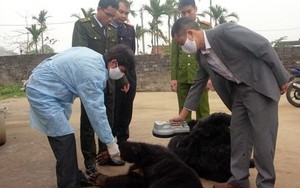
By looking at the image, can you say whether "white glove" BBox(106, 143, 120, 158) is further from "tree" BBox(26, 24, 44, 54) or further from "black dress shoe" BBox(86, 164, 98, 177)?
"tree" BBox(26, 24, 44, 54)

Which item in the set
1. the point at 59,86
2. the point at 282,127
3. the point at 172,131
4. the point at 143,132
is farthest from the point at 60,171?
the point at 282,127

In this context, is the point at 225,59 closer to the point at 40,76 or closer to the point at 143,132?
the point at 40,76

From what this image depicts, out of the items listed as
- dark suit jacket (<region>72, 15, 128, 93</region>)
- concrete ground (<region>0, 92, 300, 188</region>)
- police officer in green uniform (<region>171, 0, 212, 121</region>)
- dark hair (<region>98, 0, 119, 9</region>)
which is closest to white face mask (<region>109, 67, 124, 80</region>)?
dark suit jacket (<region>72, 15, 128, 93</region>)

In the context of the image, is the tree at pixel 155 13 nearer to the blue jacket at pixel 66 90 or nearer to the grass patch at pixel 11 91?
the grass patch at pixel 11 91

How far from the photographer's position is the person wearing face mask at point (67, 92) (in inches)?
106

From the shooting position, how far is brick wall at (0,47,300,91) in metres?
15.4

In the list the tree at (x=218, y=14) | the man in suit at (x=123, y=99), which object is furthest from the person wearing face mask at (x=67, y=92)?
the tree at (x=218, y=14)


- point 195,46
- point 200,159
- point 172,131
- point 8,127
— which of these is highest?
point 195,46

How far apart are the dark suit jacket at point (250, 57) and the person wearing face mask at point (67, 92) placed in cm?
71

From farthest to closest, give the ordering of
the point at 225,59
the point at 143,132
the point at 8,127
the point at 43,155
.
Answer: the point at 8,127 → the point at 143,132 → the point at 43,155 → the point at 225,59

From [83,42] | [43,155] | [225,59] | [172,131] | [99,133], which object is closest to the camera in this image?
[99,133]

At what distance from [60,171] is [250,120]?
1.49 m

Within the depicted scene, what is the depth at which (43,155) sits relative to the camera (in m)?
4.73

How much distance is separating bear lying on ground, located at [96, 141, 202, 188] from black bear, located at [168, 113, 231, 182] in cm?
55
